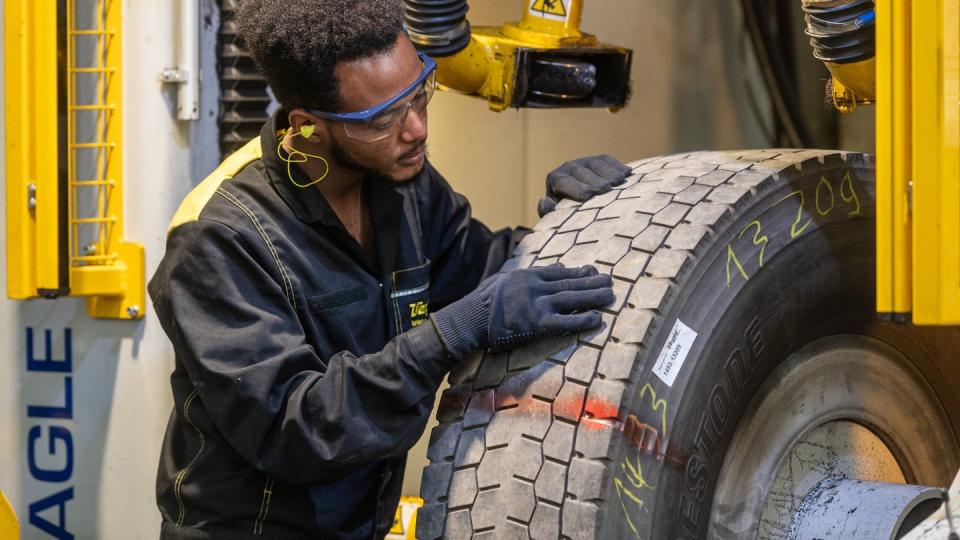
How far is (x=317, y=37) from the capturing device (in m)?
1.92

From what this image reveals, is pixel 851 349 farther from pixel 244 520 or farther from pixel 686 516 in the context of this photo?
pixel 244 520

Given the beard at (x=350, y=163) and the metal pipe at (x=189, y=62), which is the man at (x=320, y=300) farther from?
the metal pipe at (x=189, y=62)

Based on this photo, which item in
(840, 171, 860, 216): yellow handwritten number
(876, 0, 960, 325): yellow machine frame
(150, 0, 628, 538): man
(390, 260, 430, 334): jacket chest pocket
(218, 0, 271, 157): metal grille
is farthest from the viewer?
(218, 0, 271, 157): metal grille

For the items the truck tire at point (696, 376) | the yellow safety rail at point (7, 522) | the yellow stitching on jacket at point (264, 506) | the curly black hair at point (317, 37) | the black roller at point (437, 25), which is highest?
the black roller at point (437, 25)

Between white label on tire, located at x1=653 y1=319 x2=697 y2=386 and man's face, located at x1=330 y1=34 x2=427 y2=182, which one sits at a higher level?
man's face, located at x1=330 y1=34 x2=427 y2=182

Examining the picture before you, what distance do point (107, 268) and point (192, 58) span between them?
1.66 feet

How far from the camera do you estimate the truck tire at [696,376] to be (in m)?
1.65

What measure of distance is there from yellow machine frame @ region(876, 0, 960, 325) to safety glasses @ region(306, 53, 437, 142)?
0.74 m

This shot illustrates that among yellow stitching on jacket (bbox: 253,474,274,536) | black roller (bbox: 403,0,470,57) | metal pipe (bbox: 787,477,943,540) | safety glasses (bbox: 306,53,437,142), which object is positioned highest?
black roller (bbox: 403,0,470,57)

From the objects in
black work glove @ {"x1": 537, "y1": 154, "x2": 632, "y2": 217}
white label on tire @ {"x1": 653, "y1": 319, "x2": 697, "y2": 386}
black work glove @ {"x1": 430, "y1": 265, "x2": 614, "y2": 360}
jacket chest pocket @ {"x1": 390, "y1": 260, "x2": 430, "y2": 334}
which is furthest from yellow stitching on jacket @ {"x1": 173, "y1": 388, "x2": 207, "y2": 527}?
white label on tire @ {"x1": 653, "y1": 319, "x2": 697, "y2": 386}

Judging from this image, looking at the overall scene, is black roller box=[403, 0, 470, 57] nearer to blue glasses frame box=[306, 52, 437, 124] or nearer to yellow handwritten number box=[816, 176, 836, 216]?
blue glasses frame box=[306, 52, 437, 124]

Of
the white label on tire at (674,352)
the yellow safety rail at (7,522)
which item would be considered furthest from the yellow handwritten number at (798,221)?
the yellow safety rail at (7,522)

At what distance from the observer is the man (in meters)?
1.78

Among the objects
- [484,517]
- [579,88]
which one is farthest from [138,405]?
[484,517]
